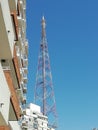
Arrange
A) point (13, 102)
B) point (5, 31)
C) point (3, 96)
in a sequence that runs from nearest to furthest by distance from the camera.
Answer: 1. point (3, 96)
2. point (5, 31)
3. point (13, 102)

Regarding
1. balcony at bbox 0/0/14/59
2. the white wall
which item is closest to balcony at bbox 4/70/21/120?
balcony at bbox 0/0/14/59

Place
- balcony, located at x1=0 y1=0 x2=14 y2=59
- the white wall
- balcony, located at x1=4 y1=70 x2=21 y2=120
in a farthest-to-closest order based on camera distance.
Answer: balcony, located at x1=4 y1=70 x2=21 y2=120 → balcony, located at x1=0 y1=0 x2=14 y2=59 → the white wall

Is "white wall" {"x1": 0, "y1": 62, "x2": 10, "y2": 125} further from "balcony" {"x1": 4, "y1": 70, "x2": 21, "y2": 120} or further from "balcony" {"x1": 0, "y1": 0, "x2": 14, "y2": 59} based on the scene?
"balcony" {"x1": 4, "y1": 70, "x2": 21, "y2": 120}

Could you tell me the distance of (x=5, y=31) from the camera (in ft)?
54.9

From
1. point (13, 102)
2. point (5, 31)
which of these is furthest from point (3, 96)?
point (13, 102)

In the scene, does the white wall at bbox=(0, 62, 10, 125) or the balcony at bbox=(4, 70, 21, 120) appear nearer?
the white wall at bbox=(0, 62, 10, 125)

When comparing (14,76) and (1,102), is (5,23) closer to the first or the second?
(1,102)

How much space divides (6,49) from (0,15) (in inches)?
141

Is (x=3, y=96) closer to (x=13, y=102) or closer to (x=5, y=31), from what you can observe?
(x=5, y=31)

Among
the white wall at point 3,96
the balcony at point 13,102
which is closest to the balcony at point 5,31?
the balcony at point 13,102

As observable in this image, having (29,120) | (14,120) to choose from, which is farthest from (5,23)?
(29,120)

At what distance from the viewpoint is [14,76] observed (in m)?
26.4

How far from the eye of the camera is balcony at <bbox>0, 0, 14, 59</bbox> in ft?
51.7

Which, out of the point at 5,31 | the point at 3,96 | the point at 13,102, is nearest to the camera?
the point at 3,96
